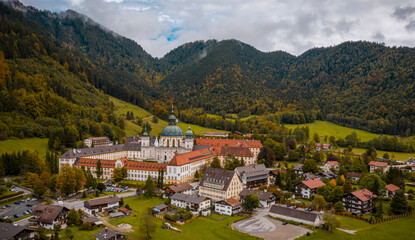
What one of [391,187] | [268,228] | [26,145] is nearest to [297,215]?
[268,228]

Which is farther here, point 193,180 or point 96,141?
point 96,141

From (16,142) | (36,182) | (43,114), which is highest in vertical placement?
(43,114)

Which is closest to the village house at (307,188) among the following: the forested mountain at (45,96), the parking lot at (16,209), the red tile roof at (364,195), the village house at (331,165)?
the red tile roof at (364,195)

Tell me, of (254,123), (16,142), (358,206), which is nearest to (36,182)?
(16,142)

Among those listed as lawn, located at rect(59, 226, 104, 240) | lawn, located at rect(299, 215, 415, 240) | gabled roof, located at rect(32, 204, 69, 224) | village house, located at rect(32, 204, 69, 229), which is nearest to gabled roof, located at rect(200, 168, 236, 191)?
lawn, located at rect(299, 215, 415, 240)

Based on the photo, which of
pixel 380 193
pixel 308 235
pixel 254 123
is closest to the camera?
pixel 308 235

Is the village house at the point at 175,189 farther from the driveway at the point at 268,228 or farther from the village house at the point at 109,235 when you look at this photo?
the village house at the point at 109,235

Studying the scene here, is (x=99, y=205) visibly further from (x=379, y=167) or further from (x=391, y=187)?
(x=379, y=167)

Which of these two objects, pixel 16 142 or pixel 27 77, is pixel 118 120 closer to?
pixel 27 77
